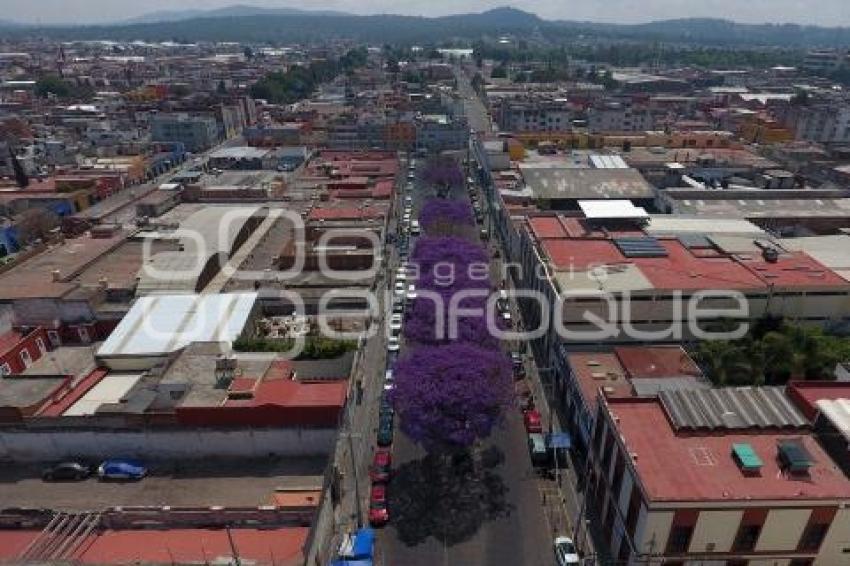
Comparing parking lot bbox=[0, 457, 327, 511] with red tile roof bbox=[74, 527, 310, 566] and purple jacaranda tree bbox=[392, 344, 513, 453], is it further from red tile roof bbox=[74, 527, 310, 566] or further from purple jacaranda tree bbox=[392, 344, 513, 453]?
purple jacaranda tree bbox=[392, 344, 513, 453]

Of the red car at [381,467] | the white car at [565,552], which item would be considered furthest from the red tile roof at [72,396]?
the white car at [565,552]

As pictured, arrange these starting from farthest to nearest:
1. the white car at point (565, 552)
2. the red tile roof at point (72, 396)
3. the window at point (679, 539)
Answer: the red tile roof at point (72, 396) → the white car at point (565, 552) → the window at point (679, 539)

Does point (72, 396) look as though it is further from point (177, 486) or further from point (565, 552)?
point (565, 552)

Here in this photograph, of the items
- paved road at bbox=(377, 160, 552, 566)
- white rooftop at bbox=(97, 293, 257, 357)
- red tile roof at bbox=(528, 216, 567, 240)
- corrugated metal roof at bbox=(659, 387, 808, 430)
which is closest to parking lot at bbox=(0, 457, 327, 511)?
paved road at bbox=(377, 160, 552, 566)

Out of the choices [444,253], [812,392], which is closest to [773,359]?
[812,392]

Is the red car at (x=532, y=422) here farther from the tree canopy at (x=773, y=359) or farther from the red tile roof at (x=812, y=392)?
the red tile roof at (x=812, y=392)
